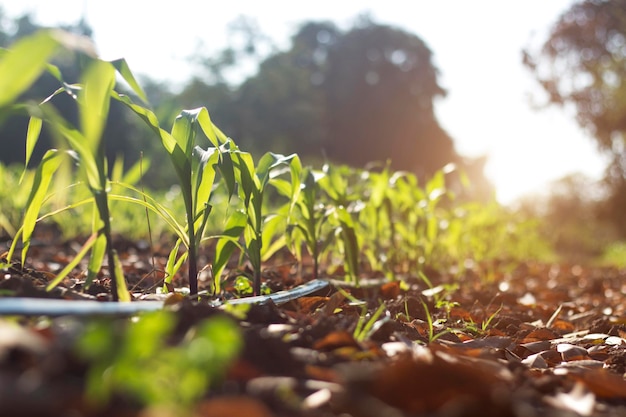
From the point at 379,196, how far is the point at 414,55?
23.2m

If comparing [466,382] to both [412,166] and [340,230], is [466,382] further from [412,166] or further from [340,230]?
[412,166]

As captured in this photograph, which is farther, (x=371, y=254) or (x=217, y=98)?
(x=217, y=98)

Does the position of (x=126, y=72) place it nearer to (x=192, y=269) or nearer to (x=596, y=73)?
(x=192, y=269)

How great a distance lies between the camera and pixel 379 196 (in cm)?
238

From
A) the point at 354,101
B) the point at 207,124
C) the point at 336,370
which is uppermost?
the point at 354,101

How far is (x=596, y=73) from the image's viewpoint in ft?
37.2

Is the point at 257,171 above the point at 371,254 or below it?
above

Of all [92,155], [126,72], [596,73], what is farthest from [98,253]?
[596,73]

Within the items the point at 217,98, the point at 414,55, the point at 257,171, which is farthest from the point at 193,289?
the point at 414,55

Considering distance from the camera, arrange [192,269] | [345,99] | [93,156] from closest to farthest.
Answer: [93,156] → [192,269] → [345,99]

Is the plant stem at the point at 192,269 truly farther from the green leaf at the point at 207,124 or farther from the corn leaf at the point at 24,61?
the corn leaf at the point at 24,61

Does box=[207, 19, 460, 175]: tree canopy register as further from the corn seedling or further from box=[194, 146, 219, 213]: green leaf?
the corn seedling

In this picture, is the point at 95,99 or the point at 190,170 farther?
the point at 190,170

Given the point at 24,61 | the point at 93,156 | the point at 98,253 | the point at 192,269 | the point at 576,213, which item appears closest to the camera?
the point at 24,61
